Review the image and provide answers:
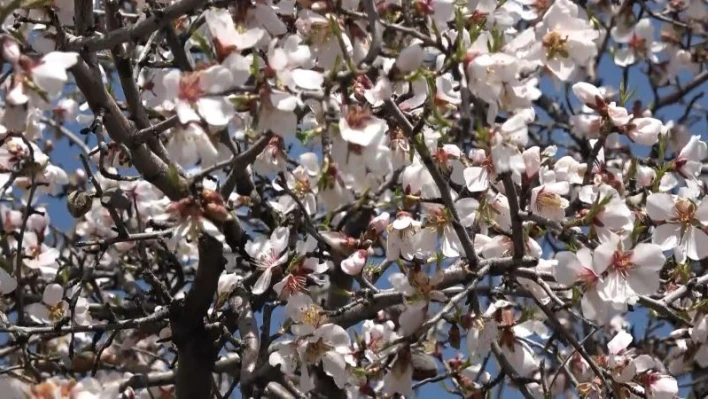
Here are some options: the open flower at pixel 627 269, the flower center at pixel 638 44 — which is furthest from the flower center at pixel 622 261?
the flower center at pixel 638 44

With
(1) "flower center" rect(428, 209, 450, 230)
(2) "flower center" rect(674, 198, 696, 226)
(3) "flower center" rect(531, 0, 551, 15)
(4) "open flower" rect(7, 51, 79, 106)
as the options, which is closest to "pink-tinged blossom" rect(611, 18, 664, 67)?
(3) "flower center" rect(531, 0, 551, 15)

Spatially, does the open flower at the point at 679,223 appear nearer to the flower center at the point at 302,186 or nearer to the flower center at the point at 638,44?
the flower center at the point at 302,186

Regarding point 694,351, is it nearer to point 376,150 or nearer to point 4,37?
point 376,150

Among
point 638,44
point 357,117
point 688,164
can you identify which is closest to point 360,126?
point 357,117

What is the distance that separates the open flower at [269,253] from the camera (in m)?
2.63

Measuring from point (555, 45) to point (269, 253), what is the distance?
3.27 ft

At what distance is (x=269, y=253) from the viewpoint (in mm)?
2656

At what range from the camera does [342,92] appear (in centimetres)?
208

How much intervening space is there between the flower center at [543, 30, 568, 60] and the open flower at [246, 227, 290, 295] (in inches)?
35.3

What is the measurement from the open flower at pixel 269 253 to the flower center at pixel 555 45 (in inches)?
35.3

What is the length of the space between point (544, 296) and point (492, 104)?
71 centimetres

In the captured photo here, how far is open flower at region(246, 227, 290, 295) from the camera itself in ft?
8.64

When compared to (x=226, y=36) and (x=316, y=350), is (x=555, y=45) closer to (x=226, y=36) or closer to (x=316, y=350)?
(x=226, y=36)

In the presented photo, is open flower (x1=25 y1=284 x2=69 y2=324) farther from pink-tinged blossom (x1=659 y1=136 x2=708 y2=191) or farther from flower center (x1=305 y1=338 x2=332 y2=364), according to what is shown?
A: pink-tinged blossom (x1=659 y1=136 x2=708 y2=191)
